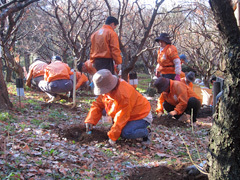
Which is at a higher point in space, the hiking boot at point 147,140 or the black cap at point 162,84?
the black cap at point 162,84

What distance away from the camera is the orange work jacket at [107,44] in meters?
6.71

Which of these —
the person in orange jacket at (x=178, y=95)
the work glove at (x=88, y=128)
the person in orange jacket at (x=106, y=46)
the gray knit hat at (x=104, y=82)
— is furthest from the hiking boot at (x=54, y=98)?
the gray knit hat at (x=104, y=82)

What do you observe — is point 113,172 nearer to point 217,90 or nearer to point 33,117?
point 33,117

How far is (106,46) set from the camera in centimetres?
679

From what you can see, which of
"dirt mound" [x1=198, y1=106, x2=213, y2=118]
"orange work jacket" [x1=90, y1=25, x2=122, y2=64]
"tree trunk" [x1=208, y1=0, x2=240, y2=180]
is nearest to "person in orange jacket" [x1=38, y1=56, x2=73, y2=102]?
"orange work jacket" [x1=90, y1=25, x2=122, y2=64]

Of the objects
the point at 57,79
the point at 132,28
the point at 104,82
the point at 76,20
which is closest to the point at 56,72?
the point at 57,79

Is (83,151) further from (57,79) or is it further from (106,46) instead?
(57,79)

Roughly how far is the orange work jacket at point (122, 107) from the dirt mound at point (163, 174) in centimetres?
91

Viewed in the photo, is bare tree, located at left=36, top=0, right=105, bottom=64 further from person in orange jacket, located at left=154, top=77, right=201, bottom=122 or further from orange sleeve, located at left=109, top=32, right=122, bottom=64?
person in orange jacket, located at left=154, top=77, right=201, bottom=122

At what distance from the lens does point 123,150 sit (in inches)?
167

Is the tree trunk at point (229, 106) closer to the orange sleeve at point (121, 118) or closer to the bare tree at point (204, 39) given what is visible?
the orange sleeve at point (121, 118)

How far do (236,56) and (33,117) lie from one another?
16.4 ft

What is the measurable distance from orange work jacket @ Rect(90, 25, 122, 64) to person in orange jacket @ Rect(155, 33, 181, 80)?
1.22 metres

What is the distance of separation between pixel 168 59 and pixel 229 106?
5076 millimetres
